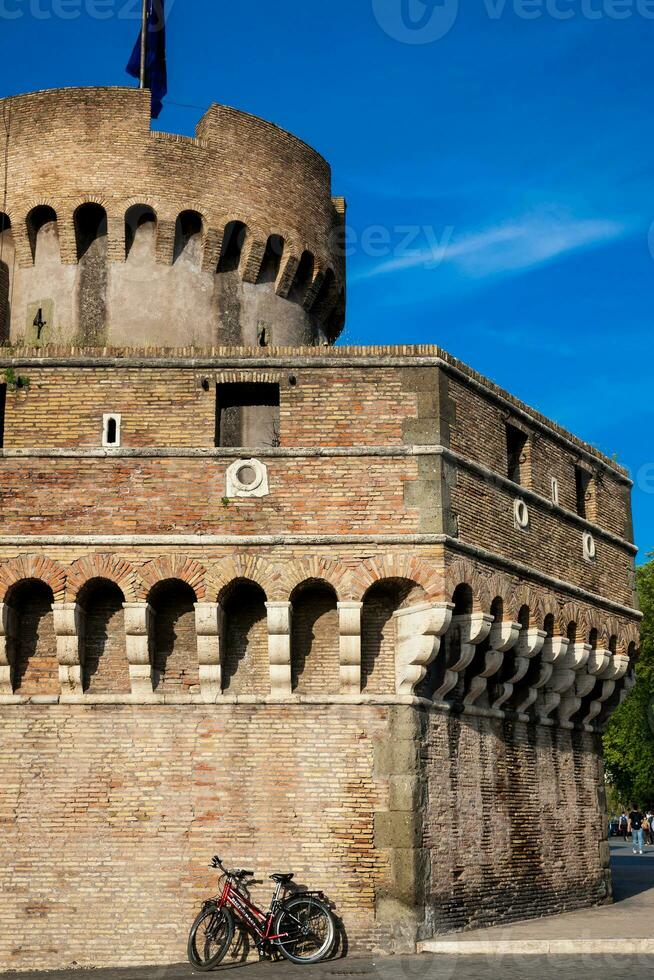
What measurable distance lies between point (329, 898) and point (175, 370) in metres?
7.35

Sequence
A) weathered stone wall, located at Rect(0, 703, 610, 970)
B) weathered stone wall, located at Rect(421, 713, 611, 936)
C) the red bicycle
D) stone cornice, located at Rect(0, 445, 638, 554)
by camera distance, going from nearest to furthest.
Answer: the red bicycle < weathered stone wall, located at Rect(0, 703, 610, 970) < stone cornice, located at Rect(0, 445, 638, 554) < weathered stone wall, located at Rect(421, 713, 611, 936)

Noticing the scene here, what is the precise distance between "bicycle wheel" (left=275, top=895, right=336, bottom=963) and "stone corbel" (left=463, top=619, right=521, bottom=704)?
3.92 meters

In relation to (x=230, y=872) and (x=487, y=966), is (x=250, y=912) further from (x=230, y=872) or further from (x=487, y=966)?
(x=487, y=966)

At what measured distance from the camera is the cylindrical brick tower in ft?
65.7

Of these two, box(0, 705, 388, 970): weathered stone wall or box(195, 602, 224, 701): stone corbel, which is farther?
box(195, 602, 224, 701): stone corbel

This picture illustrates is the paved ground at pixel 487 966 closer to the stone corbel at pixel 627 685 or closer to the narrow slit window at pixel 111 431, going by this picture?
the stone corbel at pixel 627 685

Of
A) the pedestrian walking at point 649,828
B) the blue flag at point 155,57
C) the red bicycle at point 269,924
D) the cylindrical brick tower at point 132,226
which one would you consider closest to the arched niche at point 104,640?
the red bicycle at point 269,924

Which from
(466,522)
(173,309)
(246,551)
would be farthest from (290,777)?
(173,309)

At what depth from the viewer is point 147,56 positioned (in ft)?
75.3

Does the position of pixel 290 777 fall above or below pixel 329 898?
above

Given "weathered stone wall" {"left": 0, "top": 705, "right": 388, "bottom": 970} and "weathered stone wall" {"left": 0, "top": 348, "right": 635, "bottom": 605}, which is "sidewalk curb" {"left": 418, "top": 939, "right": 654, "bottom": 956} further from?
"weathered stone wall" {"left": 0, "top": 348, "right": 635, "bottom": 605}

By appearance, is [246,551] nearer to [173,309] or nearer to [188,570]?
[188,570]

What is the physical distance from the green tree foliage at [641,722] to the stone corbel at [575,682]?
80.2 feet

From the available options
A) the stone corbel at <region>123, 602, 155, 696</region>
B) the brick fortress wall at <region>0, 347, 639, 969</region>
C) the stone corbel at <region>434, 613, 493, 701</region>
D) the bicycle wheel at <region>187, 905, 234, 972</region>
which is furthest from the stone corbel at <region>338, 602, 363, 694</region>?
the bicycle wheel at <region>187, 905, 234, 972</region>
